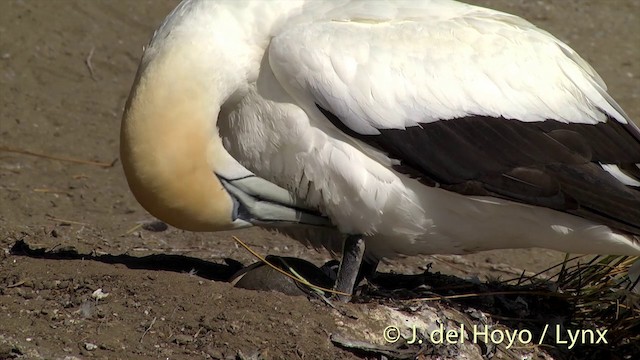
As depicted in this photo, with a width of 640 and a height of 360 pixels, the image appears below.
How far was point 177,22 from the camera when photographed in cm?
594

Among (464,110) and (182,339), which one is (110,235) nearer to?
(182,339)

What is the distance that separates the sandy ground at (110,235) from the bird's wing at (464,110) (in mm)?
946

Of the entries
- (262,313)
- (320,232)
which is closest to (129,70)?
(320,232)

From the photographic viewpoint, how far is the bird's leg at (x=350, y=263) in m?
6.07

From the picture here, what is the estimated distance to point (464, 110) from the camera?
582cm

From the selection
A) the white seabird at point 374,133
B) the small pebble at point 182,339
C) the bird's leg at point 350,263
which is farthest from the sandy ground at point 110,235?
the white seabird at point 374,133

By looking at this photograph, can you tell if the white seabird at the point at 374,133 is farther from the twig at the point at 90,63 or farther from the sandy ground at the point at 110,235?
the twig at the point at 90,63

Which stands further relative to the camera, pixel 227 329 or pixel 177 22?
pixel 177 22

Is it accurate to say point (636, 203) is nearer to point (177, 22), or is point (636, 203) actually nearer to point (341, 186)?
point (341, 186)

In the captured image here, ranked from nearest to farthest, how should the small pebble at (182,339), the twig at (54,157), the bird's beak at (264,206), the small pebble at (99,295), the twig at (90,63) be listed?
the small pebble at (182,339) → the small pebble at (99,295) → the bird's beak at (264,206) → the twig at (54,157) → the twig at (90,63)

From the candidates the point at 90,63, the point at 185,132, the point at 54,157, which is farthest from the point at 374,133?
the point at 90,63

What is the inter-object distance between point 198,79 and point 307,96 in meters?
0.57

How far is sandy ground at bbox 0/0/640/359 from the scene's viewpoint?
17.7 ft

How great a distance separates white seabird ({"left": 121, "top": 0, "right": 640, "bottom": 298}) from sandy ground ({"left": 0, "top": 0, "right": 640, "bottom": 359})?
0.55m
